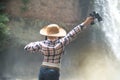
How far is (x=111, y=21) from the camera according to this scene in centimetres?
1472

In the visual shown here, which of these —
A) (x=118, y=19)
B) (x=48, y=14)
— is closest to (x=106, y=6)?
(x=118, y=19)

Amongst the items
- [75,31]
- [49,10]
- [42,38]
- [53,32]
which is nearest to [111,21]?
[49,10]

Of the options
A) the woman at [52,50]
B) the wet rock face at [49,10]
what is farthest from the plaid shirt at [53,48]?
the wet rock face at [49,10]

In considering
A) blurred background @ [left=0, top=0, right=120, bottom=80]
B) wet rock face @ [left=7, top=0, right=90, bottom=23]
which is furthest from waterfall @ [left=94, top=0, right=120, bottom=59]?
wet rock face @ [left=7, top=0, right=90, bottom=23]

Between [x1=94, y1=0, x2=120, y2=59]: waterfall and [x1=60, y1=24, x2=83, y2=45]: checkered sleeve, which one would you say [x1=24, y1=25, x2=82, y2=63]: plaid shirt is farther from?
[x1=94, y1=0, x2=120, y2=59]: waterfall

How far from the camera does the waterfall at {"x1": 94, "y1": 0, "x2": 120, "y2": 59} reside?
563 inches

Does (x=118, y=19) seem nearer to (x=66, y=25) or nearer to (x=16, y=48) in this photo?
(x=66, y=25)

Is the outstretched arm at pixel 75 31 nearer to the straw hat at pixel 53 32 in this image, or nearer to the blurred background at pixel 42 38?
the straw hat at pixel 53 32

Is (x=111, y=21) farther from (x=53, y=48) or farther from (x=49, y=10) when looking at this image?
(x=53, y=48)

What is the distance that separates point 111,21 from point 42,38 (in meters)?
3.44

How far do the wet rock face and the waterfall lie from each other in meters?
1.46

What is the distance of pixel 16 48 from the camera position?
12055 mm

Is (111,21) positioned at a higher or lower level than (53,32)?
higher

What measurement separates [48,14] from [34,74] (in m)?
2.22
